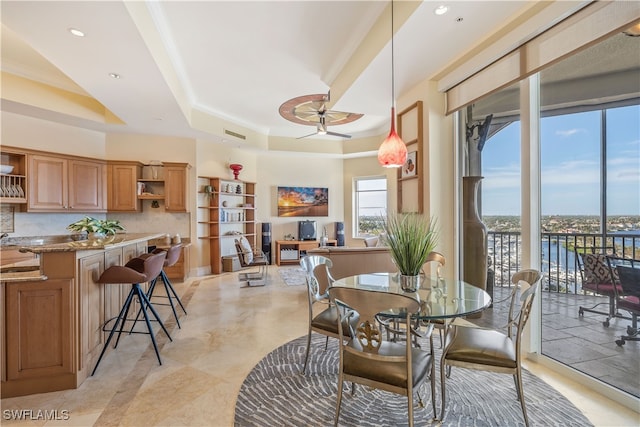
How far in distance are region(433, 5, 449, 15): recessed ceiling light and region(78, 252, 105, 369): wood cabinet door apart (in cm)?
348

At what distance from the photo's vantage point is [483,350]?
6.00ft

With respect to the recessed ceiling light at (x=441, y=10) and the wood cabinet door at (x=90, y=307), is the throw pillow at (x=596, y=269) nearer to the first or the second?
the recessed ceiling light at (x=441, y=10)

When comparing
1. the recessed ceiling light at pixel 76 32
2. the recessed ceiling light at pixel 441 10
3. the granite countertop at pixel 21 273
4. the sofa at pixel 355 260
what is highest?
the recessed ceiling light at pixel 76 32

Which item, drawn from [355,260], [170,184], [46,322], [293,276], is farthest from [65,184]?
[355,260]

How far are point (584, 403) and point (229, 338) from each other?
3057mm

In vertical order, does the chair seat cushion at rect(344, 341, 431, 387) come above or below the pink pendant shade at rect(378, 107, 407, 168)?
below

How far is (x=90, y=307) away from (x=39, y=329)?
33cm

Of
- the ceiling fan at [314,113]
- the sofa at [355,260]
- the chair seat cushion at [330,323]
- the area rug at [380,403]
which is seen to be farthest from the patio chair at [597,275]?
the ceiling fan at [314,113]

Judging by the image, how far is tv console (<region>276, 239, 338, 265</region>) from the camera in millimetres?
7480

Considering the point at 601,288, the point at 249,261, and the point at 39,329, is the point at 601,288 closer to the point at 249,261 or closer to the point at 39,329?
the point at 39,329

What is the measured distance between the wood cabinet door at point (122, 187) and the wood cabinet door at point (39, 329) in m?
3.59

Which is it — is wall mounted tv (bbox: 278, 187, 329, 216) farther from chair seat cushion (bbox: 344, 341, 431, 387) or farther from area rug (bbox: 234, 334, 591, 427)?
chair seat cushion (bbox: 344, 341, 431, 387)

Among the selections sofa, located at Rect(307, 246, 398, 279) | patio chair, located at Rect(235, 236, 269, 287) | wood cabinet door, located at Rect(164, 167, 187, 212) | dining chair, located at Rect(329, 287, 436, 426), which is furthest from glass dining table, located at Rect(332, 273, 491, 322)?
wood cabinet door, located at Rect(164, 167, 187, 212)

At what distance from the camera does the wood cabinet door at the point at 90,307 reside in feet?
7.72
